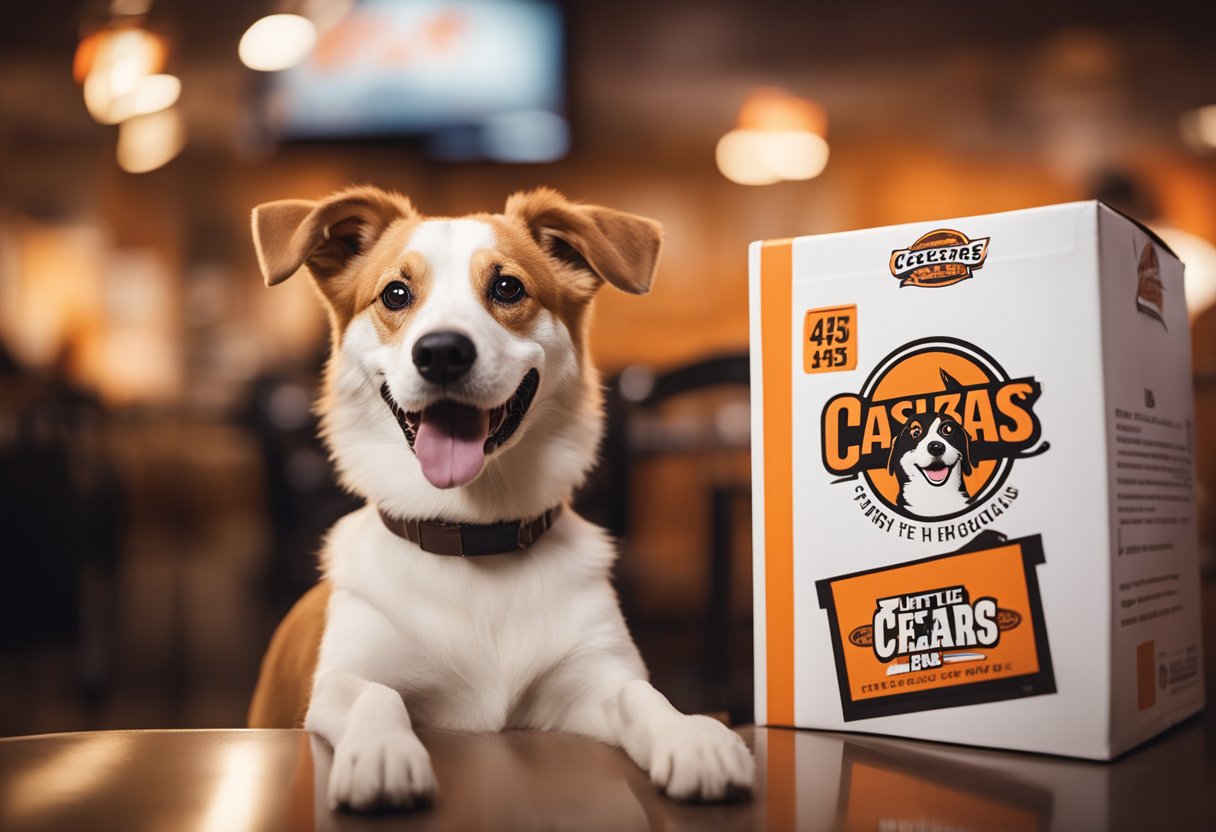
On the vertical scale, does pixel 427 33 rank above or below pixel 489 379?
above

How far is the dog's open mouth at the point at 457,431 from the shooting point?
0.86 meters

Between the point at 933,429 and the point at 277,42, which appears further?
the point at 277,42

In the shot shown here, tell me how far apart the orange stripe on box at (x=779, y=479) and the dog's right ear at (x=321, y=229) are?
1.42 ft

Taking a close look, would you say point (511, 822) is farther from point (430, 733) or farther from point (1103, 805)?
point (1103, 805)

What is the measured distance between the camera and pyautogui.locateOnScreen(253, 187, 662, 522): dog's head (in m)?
0.88

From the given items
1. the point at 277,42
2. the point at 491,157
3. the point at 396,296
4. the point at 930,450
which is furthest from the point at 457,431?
the point at 277,42

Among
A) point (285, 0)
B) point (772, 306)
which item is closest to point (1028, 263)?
point (772, 306)

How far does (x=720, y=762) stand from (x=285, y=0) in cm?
431

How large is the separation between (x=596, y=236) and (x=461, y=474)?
0.29m

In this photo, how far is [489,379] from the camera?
87 cm

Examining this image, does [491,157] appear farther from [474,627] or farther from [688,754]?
[688,754]

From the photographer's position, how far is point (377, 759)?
0.64 metres

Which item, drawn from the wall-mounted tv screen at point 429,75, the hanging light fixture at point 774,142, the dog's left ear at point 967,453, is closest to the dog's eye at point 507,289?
the dog's left ear at point 967,453

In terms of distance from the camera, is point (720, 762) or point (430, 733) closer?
point (720, 762)
